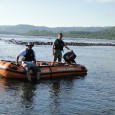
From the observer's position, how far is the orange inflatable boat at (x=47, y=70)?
17.5 metres

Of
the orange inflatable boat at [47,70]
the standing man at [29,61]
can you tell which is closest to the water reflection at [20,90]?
the orange inflatable boat at [47,70]

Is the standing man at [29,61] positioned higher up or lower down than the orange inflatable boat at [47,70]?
higher up

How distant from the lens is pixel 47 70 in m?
18.5

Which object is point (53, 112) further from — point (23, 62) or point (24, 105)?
point (23, 62)

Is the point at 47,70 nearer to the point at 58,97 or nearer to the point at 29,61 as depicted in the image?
the point at 29,61

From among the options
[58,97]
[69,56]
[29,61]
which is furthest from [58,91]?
[69,56]

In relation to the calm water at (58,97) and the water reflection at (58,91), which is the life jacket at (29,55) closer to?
the calm water at (58,97)

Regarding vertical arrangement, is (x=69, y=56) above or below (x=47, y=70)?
above

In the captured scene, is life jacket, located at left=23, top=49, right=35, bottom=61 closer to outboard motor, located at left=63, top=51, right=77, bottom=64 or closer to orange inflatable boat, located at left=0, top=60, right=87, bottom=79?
orange inflatable boat, located at left=0, top=60, right=87, bottom=79

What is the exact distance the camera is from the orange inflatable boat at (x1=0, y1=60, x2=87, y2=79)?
17.5 metres

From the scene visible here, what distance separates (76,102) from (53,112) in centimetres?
180

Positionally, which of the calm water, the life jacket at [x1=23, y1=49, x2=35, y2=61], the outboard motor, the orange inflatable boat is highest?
the life jacket at [x1=23, y1=49, x2=35, y2=61]

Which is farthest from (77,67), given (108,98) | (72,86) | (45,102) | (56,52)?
(45,102)

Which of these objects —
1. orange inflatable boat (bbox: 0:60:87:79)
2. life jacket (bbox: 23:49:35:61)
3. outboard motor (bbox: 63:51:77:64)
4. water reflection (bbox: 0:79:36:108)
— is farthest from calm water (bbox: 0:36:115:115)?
outboard motor (bbox: 63:51:77:64)
